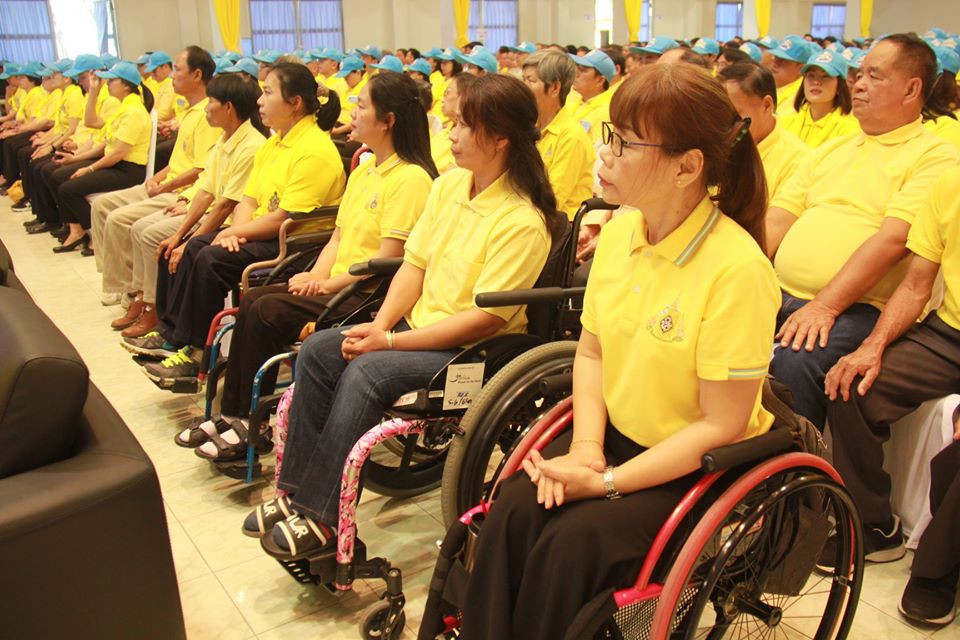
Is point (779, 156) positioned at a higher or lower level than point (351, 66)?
lower

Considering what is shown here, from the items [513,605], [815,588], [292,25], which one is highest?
[292,25]

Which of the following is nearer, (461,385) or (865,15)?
(461,385)

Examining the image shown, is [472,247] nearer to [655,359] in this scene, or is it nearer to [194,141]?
[655,359]

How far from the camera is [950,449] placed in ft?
6.42

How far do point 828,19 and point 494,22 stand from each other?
413 inches

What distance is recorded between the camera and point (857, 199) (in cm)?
235

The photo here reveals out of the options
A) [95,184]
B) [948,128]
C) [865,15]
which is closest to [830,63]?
[948,128]

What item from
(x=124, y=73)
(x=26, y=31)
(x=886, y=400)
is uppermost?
(x=26, y=31)

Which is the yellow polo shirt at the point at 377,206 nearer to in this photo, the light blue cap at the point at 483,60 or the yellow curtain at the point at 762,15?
the light blue cap at the point at 483,60

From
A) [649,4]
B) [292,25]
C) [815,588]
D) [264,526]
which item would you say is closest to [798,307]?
[815,588]

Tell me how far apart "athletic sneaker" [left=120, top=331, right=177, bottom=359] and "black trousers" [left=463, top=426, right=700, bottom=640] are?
2124mm

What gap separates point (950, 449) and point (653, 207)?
Result: 1.02 metres

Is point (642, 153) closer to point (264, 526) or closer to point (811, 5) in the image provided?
point (264, 526)

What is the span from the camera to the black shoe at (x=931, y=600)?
6.31ft
